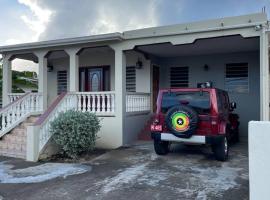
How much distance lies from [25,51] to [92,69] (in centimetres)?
317

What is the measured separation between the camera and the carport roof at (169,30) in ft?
25.9

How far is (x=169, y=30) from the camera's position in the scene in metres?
9.35

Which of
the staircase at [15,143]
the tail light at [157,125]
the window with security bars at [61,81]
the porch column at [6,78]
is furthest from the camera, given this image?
the window with security bars at [61,81]

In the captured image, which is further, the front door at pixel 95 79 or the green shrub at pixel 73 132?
the front door at pixel 95 79

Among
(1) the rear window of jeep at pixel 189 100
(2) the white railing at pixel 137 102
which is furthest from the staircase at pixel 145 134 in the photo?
(1) the rear window of jeep at pixel 189 100

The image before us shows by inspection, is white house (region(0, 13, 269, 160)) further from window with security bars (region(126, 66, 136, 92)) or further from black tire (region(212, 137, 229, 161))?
black tire (region(212, 137, 229, 161))

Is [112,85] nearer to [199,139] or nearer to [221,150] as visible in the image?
[199,139]

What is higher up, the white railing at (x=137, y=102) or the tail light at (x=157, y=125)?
the white railing at (x=137, y=102)

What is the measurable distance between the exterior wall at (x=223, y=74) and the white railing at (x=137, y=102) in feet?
4.10

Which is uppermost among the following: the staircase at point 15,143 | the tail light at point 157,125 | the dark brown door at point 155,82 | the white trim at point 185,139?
the dark brown door at point 155,82

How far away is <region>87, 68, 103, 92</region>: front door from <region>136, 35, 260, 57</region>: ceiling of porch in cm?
277

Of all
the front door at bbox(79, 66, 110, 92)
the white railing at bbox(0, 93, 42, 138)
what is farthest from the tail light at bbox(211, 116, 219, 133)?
the front door at bbox(79, 66, 110, 92)

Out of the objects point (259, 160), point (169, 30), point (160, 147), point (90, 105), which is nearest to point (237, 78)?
point (169, 30)

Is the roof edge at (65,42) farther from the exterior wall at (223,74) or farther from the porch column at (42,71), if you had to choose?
the exterior wall at (223,74)
